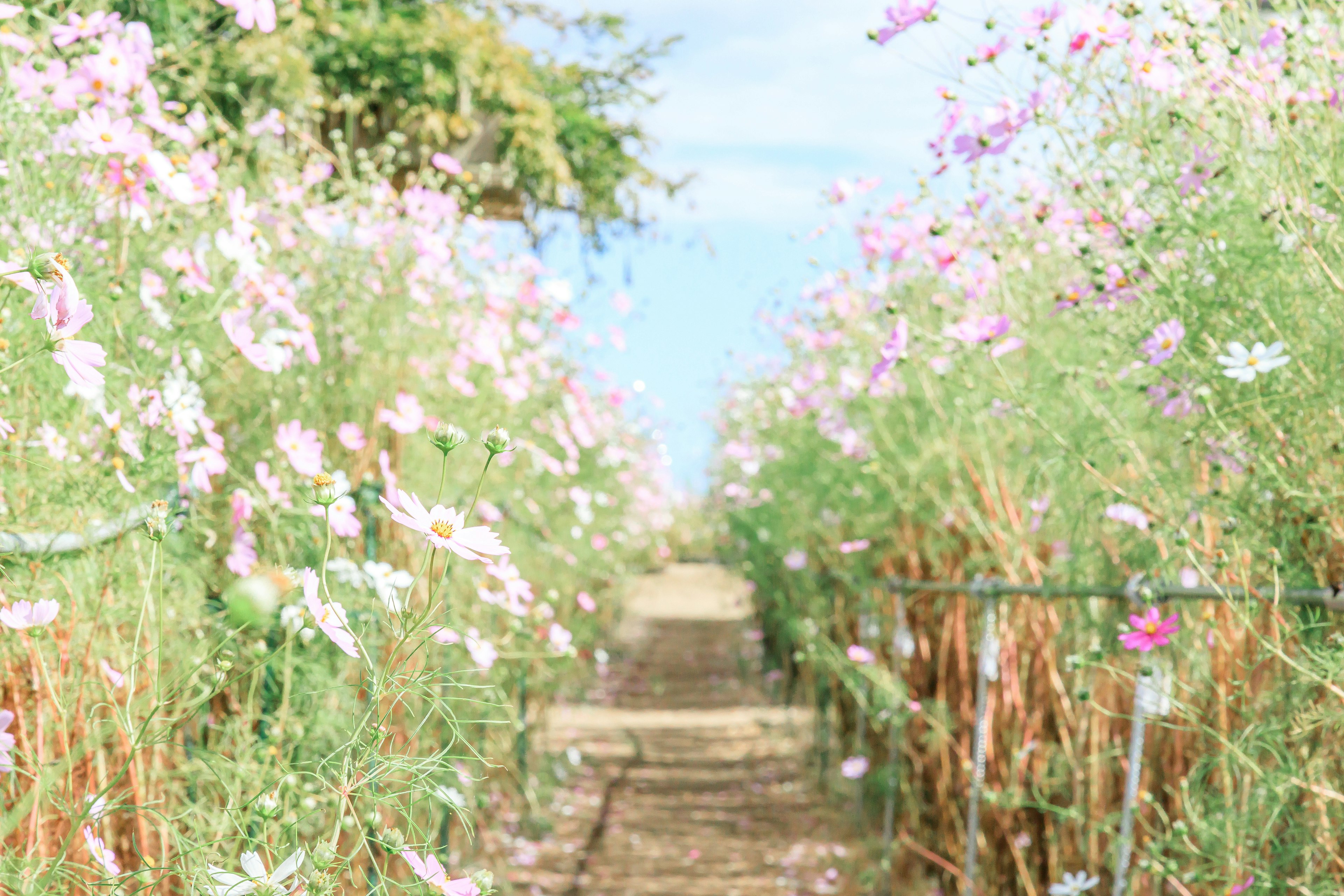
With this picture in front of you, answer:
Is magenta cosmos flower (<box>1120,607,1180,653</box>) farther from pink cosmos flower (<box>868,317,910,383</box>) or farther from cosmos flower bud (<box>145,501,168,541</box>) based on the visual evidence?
cosmos flower bud (<box>145,501,168,541</box>)

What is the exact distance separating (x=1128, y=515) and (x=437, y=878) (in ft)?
5.66

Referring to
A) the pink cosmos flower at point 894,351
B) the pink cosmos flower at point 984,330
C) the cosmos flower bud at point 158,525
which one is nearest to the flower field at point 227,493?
the cosmos flower bud at point 158,525

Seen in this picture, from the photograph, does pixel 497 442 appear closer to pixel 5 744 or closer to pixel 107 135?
pixel 5 744

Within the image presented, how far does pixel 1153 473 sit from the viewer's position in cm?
184

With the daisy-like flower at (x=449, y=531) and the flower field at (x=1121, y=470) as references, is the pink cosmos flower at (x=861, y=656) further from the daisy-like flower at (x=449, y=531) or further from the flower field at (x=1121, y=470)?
the daisy-like flower at (x=449, y=531)

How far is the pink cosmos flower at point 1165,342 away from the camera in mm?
1565

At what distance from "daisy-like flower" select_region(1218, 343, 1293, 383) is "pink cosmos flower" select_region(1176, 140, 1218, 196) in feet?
1.05

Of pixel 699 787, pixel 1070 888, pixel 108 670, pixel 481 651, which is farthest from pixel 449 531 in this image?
pixel 699 787

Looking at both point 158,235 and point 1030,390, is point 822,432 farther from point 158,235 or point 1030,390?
point 158,235

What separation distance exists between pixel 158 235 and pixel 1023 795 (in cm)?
225

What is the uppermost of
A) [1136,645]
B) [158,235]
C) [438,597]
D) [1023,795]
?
[158,235]

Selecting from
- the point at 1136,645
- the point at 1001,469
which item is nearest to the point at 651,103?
the point at 1001,469

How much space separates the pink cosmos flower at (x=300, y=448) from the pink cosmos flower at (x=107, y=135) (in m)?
0.51

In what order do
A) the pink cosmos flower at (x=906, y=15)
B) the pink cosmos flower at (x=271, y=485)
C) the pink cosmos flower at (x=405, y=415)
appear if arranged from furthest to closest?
the pink cosmos flower at (x=405, y=415)
the pink cosmos flower at (x=271, y=485)
the pink cosmos flower at (x=906, y=15)
